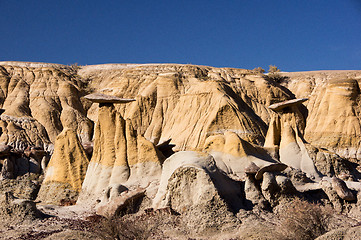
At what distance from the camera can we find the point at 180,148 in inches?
1794

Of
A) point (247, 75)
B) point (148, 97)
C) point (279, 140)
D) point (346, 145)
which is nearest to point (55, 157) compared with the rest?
point (279, 140)

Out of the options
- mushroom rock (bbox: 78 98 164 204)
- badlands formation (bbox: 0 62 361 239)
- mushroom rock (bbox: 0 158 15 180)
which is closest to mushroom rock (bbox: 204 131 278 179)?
badlands formation (bbox: 0 62 361 239)

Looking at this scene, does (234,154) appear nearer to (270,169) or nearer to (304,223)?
(270,169)

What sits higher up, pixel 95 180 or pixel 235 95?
pixel 235 95

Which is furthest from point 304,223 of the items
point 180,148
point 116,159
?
point 180,148

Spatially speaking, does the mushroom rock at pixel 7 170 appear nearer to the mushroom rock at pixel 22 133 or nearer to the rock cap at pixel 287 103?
the mushroom rock at pixel 22 133

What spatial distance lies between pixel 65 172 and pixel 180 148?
14.9 meters

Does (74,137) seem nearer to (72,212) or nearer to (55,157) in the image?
(55,157)

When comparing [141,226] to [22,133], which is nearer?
[141,226]

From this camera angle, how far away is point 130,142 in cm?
3178

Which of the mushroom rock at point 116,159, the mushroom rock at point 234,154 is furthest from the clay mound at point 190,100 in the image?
the mushroom rock at point 234,154

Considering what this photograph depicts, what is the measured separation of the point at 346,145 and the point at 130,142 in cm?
2561

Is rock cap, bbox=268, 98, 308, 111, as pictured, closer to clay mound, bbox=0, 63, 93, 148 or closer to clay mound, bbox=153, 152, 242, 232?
clay mound, bbox=153, 152, 242, 232

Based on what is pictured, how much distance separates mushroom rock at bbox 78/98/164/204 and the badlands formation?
0.07m
